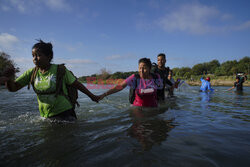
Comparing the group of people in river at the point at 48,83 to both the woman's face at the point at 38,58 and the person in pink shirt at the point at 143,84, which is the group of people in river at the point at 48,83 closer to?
the woman's face at the point at 38,58

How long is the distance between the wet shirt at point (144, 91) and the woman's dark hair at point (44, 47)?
225 centimetres

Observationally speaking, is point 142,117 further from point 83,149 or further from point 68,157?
point 68,157

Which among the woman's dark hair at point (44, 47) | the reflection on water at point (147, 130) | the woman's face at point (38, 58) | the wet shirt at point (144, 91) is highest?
the woman's dark hair at point (44, 47)

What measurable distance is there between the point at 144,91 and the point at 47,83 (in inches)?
111

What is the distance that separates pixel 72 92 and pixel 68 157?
1.68 meters

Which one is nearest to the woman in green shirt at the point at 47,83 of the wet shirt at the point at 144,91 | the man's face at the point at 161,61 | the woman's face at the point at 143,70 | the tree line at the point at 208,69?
the wet shirt at the point at 144,91

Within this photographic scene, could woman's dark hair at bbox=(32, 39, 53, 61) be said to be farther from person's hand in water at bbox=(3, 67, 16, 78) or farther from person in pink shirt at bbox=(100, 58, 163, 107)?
person in pink shirt at bbox=(100, 58, 163, 107)

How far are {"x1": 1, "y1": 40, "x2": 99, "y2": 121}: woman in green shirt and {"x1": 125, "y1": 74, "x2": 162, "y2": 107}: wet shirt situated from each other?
6.17 ft

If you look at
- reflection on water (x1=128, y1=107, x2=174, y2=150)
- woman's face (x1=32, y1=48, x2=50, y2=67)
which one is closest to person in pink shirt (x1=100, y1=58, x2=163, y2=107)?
reflection on water (x1=128, y1=107, x2=174, y2=150)

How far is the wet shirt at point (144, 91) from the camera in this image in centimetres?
471

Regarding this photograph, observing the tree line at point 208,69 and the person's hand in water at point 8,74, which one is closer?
the person's hand in water at point 8,74

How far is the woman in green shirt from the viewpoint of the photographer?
10.2ft

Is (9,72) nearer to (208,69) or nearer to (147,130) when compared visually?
(147,130)

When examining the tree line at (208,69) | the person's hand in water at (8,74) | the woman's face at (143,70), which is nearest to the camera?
the person's hand in water at (8,74)
